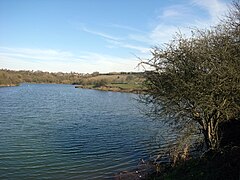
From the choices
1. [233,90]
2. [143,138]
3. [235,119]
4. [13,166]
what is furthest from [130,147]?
[233,90]

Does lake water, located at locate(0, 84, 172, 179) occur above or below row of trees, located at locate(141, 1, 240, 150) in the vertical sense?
below

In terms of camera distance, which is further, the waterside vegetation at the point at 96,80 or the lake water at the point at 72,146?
the lake water at the point at 72,146

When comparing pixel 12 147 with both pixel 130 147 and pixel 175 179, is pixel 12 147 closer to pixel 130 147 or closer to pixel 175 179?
pixel 130 147

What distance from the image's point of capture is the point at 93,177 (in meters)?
15.6

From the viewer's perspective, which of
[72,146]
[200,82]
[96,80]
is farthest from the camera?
[96,80]

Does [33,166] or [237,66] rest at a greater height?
[237,66]

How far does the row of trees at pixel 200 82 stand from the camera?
1100 centimetres

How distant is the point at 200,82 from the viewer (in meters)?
11.3

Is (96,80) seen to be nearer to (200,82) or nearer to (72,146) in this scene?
(72,146)

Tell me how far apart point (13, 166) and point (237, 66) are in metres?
13.6

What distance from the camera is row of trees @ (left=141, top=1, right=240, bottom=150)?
36.1ft

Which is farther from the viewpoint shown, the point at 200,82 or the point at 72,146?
the point at 72,146

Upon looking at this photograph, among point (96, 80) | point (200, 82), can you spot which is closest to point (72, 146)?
point (200, 82)

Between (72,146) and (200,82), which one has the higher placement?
(200,82)
